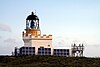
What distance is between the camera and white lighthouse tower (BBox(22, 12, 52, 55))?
5200 centimetres


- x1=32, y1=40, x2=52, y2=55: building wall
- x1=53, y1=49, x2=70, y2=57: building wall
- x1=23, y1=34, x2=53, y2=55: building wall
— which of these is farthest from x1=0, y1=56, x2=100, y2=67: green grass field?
x1=53, y1=49, x2=70, y2=57: building wall

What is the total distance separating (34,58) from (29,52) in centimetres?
2114

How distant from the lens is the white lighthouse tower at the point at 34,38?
52000 millimetres

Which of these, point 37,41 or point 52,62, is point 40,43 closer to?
point 37,41

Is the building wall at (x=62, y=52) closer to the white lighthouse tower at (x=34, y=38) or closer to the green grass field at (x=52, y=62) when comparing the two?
the white lighthouse tower at (x=34, y=38)

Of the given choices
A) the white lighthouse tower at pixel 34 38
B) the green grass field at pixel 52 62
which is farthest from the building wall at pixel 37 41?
the green grass field at pixel 52 62

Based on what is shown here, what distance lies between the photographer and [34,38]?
2039 inches

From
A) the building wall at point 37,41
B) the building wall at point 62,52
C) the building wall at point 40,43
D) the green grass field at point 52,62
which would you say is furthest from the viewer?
the building wall at point 62,52

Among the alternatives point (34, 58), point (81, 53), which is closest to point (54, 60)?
point (34, 58)

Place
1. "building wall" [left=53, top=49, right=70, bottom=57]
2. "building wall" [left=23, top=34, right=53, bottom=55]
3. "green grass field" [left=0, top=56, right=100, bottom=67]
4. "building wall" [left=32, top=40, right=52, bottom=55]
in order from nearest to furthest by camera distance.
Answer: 1. "green grass field" [left=0, top=56, right=100, bottom=67]
2. "building wall" [left=23, top=34, right=53, bottom=55]
3. "building wall" [left=32, top=40, right=52, bottom=55]
4. "building wall" [left=53, top=49, right=70, bottom=57]

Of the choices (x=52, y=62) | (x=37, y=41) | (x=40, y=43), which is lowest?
(x=52, y=62)

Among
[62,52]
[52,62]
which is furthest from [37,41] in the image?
[52,62]

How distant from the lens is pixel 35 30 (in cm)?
5259

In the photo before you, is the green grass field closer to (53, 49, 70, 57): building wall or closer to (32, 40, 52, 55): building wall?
(32, 40, 52, 55): building wall
